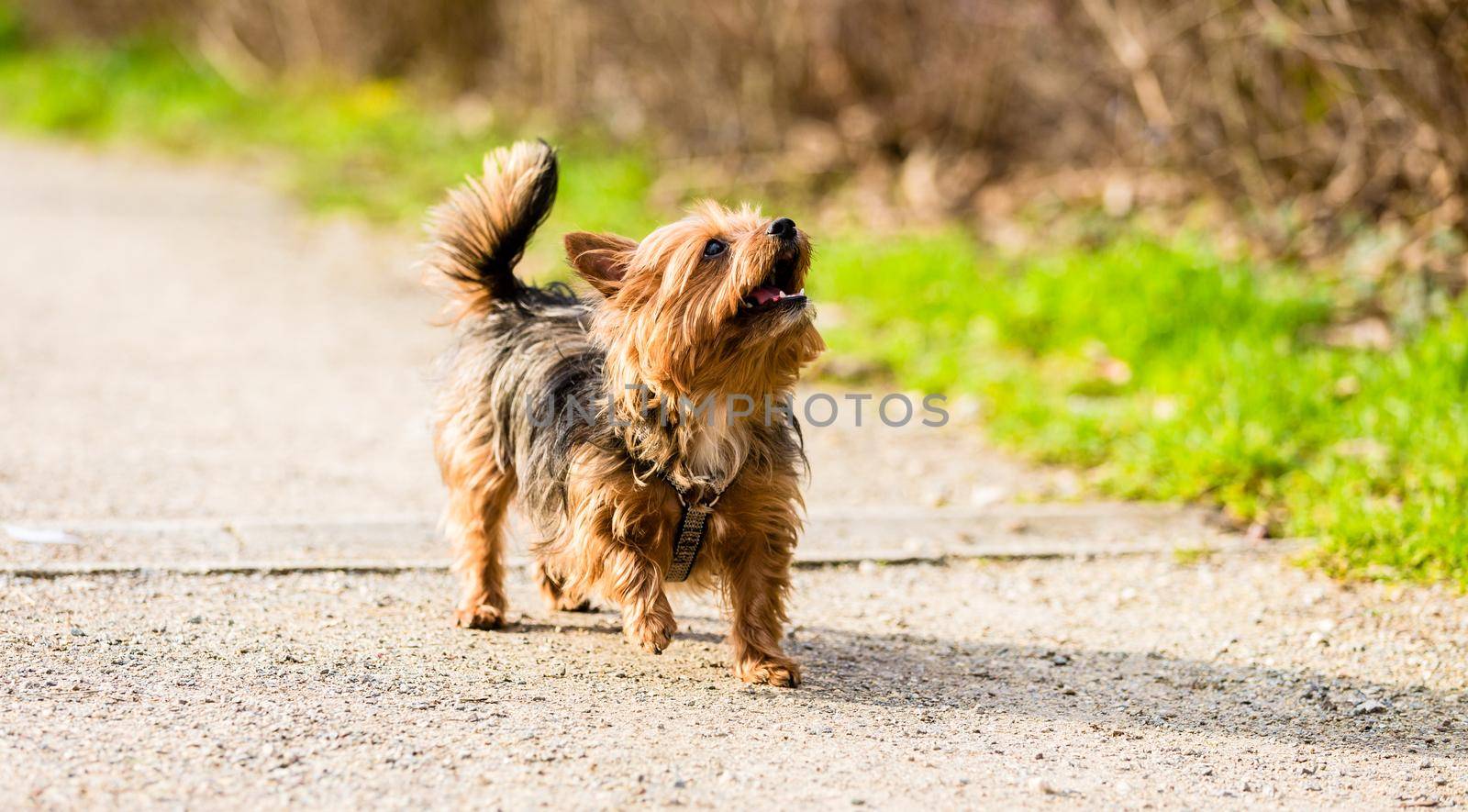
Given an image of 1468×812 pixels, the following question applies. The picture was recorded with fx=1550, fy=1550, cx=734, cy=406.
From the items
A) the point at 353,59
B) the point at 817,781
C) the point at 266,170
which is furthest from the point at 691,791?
the point at 353,59

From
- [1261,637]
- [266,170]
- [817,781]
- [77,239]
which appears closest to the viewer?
[817,781]

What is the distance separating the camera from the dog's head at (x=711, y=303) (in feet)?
12.7

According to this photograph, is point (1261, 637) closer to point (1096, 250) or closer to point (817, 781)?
point (817, 781)

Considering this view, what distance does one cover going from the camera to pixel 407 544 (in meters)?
5.31

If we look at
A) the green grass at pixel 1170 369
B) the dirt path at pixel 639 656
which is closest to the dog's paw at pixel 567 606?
the dirt path at pixel 639 656

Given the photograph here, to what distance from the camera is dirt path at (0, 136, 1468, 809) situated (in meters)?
3.54

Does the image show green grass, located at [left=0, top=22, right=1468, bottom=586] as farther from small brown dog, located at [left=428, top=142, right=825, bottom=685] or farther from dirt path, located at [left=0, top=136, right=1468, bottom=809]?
small brown dog, located at [left=428, top=142, right=825, bottom=685]

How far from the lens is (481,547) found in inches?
183

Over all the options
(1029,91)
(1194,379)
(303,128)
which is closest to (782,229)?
(1194,379)

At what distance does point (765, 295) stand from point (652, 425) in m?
0.48

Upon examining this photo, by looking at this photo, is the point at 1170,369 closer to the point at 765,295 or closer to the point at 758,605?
the point at 758,605

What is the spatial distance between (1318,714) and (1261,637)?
1.83 feet

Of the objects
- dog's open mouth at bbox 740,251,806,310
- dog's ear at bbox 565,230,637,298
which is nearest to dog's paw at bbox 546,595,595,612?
dog's ear at bbox 565,230,637,298

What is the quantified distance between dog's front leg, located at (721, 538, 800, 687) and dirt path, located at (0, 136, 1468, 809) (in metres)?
0.08
